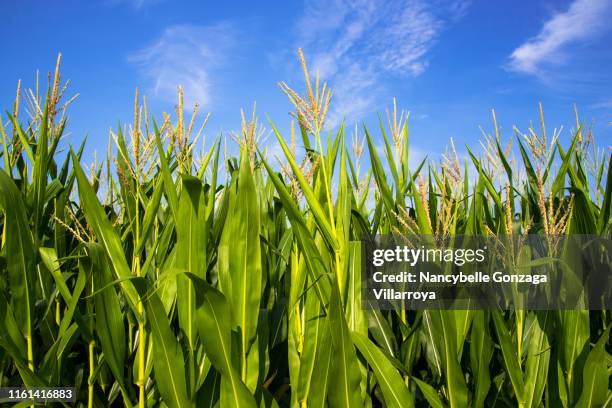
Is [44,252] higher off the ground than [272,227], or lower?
lower

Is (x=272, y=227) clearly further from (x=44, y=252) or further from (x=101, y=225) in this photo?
(x=44, y=252)

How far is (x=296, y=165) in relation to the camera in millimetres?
1762

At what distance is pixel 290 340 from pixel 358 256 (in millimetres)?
427

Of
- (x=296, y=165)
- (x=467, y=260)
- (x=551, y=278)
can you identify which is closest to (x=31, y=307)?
(x=296, y=165)

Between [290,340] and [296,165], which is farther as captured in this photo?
[290,340]

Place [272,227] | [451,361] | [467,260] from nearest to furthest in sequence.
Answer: [451,361]
[467,260]
[272,227]

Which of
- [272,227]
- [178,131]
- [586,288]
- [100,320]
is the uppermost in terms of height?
[178,131]

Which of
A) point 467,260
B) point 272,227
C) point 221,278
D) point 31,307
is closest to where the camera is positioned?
point 221,278

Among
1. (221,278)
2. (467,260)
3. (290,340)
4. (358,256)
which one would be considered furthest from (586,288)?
(221,278)

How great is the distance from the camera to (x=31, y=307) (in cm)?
205

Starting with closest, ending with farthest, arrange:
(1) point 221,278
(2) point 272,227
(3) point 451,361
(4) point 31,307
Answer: (1) point 221,278, (3) point 451,361, (4) point 31,307, (2) point 272,227

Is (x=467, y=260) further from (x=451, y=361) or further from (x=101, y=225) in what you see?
(x=101, y=225)

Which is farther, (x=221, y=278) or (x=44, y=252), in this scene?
(x=44, y=252)

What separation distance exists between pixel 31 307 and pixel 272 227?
109 cm
